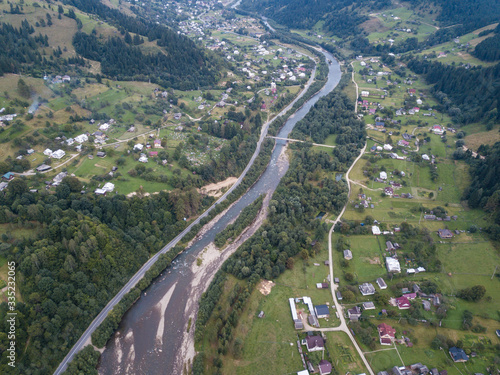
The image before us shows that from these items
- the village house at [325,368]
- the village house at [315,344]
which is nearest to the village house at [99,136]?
the village house at [315,344]

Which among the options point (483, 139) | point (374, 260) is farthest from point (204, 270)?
point (483, 139)

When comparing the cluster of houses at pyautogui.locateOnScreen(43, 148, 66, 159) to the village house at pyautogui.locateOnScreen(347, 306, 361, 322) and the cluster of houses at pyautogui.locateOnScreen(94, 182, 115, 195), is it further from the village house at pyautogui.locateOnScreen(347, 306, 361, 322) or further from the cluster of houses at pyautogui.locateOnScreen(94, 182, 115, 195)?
the village house at pyautogui.locateOnScreen(347, 306, 361, 322)

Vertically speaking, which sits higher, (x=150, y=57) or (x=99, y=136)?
(x=150, y=57)

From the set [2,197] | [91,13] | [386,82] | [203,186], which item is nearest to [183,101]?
[203,186]

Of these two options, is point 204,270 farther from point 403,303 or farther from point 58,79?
point 58,79

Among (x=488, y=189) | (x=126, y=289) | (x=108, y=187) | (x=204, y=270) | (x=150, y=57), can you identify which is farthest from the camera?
(x=150, y=57)

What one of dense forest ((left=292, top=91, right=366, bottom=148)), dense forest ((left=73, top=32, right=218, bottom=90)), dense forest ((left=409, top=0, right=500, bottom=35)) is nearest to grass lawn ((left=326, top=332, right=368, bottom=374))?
dense forest ((left=292, top=91, right=366, bottom=148))
